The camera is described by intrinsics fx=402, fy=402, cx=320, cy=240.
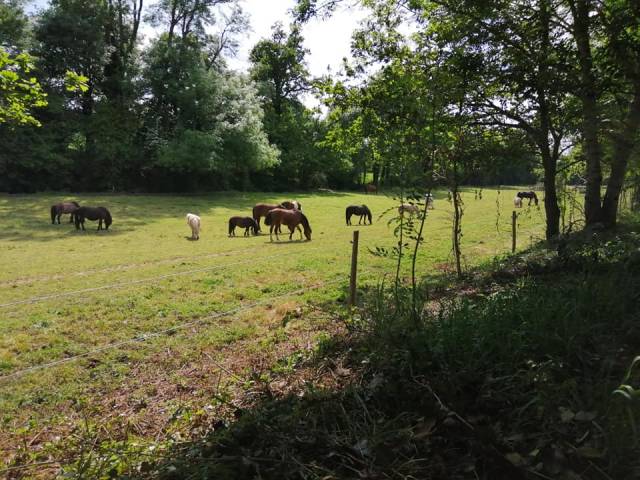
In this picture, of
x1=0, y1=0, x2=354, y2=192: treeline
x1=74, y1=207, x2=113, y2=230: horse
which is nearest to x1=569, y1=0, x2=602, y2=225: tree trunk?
x1=74, y1=207, x2=113, y2=230: horse

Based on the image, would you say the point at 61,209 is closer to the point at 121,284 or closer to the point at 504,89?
the point at 121,284

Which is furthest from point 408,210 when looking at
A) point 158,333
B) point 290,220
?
point 290,220

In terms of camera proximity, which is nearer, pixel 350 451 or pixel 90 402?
pixel 350 451

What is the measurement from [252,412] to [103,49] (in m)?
39.6

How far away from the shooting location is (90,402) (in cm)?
480

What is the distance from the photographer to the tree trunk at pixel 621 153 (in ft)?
22.1

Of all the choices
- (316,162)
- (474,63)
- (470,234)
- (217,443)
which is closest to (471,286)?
(474,63)

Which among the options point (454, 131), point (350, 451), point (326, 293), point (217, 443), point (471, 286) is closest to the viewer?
point (350, 451)

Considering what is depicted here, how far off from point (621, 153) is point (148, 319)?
31.0ft

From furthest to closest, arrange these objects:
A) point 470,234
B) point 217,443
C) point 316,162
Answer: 1. point 316,162
2. point 470,234
3. point 217,443

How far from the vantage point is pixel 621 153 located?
295 inches

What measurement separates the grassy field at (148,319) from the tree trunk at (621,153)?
12.3 ft

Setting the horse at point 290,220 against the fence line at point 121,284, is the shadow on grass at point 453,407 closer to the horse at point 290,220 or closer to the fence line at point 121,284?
the fence line at point 121,284

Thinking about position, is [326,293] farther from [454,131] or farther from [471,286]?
[454,131]
